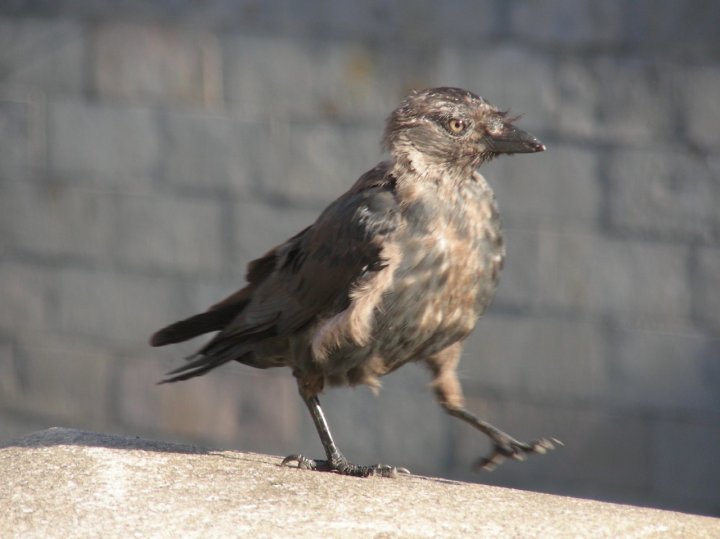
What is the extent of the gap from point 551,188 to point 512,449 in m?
2.12

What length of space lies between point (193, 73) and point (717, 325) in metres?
2.51

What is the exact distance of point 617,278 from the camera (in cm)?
640

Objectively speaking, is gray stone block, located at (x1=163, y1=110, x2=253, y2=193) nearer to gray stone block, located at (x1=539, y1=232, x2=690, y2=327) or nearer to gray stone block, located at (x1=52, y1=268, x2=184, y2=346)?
gray stone block, located at (x1=52, y1=268, x2=184, y2=346)

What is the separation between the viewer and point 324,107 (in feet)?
22.2

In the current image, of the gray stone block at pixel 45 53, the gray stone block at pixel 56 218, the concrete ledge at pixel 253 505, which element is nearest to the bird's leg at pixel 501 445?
the concrete ledge at pixel 253 505

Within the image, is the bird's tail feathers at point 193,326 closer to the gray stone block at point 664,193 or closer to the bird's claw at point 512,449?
the bird's claw at point 512,449

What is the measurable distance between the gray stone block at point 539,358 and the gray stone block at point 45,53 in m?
2.22

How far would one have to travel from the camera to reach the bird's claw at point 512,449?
4508 millimetres

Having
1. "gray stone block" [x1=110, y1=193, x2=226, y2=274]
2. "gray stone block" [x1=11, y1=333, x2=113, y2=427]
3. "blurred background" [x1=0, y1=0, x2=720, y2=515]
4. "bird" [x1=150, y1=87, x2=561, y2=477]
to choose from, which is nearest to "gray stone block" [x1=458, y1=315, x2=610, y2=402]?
"blurred background" [x1=0, y1=0, x2=720, y2=515]

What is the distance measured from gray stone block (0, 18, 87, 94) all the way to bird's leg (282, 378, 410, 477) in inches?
124

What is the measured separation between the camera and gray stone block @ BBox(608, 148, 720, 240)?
619cm

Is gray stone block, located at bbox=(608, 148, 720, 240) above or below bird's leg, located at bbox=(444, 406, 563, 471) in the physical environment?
above

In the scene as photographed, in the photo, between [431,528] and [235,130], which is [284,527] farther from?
[235,130]

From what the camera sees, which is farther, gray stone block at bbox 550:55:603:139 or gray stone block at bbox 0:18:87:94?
gray stone block at bbox 0:18:87:94
